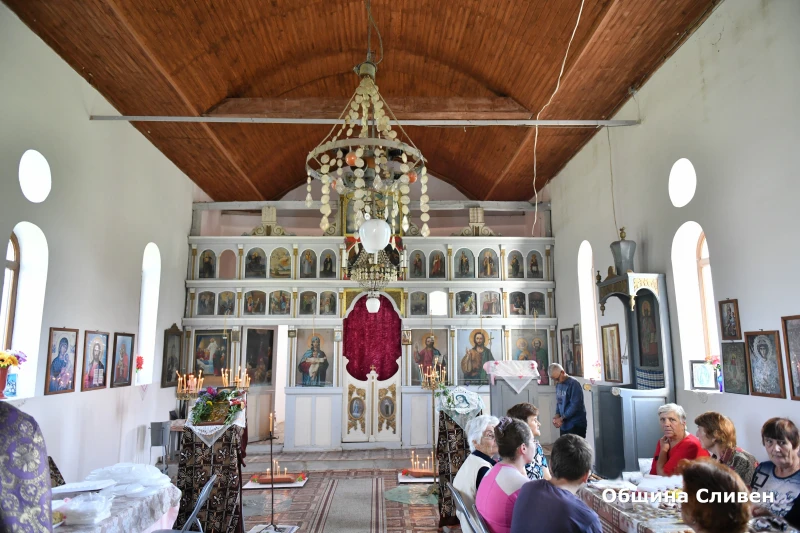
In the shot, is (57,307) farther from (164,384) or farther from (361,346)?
(361,346)

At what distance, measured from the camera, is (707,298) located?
7.04m

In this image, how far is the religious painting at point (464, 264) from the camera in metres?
12.5

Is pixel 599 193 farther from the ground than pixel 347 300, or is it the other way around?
pixel 599 193

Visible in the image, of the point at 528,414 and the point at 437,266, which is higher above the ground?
the point at 437,266

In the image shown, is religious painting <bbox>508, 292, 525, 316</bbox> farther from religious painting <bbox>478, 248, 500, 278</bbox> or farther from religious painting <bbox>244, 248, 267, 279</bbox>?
religious painting <bbox>244, 248, 267, 279</bbox>

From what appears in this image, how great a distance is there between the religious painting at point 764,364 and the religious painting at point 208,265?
10214 mm

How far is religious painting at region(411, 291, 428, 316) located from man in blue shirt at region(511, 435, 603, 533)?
9.37m

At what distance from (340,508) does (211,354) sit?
238 inches

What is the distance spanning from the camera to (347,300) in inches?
484

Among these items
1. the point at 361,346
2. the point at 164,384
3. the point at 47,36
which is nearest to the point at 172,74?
the point at 47,36

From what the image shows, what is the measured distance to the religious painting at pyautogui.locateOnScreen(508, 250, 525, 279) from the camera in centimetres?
1249

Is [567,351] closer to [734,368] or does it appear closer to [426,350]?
[426,350]

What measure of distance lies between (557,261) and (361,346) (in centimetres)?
477

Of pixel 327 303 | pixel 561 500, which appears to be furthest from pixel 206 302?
pixel 561 500
